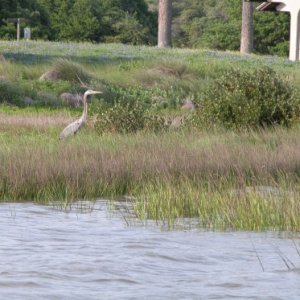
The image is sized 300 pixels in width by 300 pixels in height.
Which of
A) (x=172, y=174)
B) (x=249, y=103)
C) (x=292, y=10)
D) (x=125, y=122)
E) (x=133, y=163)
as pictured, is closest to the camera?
(x=172, y=174)

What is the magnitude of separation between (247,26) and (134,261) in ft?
150

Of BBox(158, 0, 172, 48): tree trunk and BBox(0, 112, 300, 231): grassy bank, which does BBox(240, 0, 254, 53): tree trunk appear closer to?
BBox(158, 0, 172, 48): tree trunk

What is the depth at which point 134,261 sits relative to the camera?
11094 millimetres

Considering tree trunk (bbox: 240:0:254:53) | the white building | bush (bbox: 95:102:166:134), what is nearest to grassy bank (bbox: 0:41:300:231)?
bush (bbox: 95:102:166:134)

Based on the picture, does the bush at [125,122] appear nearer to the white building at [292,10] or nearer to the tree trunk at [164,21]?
the white building at [292,10]

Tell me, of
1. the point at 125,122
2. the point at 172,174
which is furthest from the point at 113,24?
the point at 172,174

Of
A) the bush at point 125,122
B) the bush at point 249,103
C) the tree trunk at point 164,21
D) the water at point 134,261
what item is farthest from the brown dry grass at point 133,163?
the tree trunk at point 164,21

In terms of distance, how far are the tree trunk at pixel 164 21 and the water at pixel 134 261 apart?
1654 inches

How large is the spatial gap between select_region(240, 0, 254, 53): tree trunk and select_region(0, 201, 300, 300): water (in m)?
42.8

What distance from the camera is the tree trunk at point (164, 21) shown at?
55.2m

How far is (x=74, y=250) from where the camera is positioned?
1155cm

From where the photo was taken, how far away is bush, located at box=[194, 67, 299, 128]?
890 inches

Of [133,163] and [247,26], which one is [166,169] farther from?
[247,26]

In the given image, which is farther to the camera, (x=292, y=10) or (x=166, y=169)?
(x=292, y=10)
